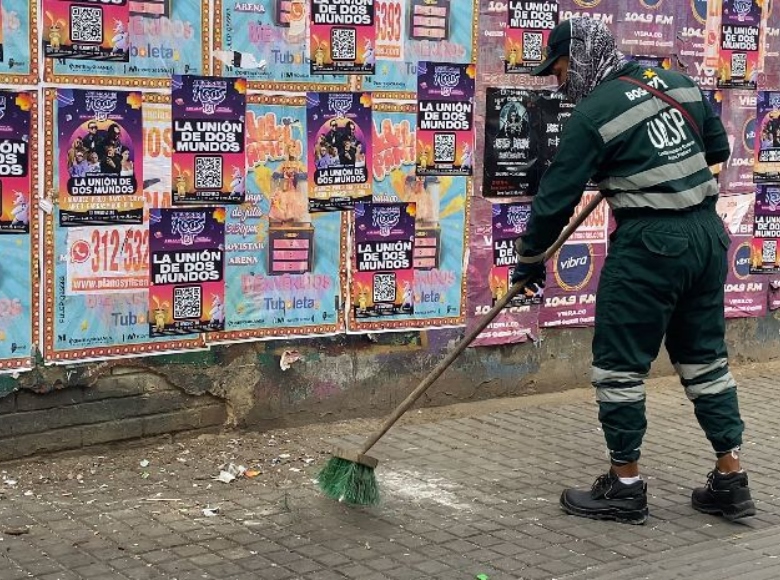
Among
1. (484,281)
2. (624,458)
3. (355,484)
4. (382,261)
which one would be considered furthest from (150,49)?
(624,458)

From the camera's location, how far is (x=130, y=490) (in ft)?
18.9

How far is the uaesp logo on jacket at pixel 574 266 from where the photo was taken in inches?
307

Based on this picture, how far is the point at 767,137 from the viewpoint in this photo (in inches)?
340

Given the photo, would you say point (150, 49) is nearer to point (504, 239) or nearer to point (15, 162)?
point (15, 162)

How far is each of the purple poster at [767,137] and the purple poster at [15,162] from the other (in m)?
5.21

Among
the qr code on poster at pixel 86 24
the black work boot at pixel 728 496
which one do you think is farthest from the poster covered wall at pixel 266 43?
the black work boot at pixel 728 496

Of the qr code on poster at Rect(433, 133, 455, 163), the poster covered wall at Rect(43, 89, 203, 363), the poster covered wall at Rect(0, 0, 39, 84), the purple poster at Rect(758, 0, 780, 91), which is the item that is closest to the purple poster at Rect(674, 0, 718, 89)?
the purple poster at Rect(758, 0, 780, 91)

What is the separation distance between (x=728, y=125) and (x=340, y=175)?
3.21 meters

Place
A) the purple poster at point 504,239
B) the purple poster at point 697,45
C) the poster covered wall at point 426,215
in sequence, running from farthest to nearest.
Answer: the purple poster at point 697,45
the purple poster at point 504,239
the poster covered wall at point 426,215

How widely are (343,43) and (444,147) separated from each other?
0.92 meters

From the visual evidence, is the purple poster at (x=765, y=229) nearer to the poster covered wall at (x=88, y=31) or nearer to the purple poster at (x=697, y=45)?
the purple poster at (x=697, y=45)

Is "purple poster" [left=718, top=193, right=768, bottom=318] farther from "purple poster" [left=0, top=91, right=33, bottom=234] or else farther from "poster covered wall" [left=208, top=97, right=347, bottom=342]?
"purple poster" [left=0, top=91, right=33, bottom=234]

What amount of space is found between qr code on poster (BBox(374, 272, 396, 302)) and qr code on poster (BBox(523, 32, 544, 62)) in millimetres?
1631

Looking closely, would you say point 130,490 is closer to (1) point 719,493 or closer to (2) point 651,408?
(1) point 719,493
